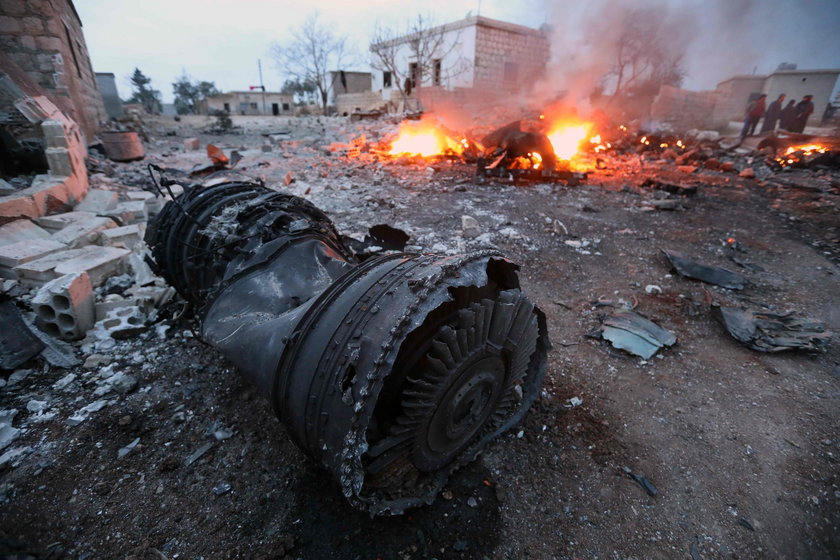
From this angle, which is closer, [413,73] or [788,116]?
[788,116]

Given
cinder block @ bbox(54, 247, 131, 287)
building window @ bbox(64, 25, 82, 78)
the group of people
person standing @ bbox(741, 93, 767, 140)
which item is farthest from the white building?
cinder block @ bbox(54, 247, 131, 287)

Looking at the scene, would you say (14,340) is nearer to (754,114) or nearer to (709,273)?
(709,273)

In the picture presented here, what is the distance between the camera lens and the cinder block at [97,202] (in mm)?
5629

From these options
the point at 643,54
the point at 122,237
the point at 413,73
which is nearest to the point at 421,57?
the point at 413,73

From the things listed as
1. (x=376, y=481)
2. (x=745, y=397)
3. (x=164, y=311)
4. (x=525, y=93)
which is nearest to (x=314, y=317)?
(x=376, y=481)

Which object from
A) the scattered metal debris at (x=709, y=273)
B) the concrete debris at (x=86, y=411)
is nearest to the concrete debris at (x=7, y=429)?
the concrete debris at (x=86, y=411)

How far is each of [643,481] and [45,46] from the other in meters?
13.9

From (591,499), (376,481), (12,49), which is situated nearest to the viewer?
(376,481)

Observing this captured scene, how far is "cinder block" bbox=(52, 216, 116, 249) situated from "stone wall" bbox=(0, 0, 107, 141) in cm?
645

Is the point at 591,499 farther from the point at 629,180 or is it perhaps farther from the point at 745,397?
the point at 629,180

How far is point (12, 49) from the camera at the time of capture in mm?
8242

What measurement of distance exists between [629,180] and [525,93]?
16.3m

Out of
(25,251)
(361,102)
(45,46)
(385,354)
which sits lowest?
(25,251)

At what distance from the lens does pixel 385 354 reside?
1.27 metres
